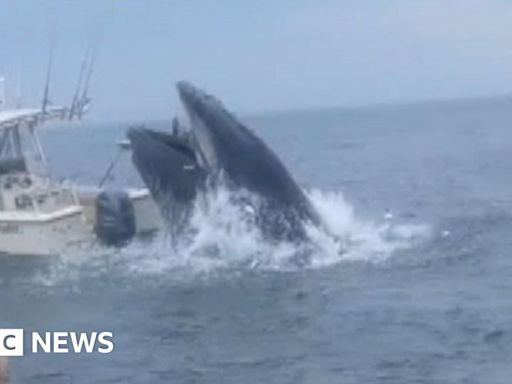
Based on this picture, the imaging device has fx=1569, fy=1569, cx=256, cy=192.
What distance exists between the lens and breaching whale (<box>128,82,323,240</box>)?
36.9m

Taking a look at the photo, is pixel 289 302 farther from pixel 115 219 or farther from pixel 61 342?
pixel 115 219

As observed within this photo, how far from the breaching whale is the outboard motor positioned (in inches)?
170

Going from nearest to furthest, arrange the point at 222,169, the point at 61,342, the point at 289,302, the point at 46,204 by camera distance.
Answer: the point at 61,342 < the point at 289,302 < the point at 222,169 < the point at 46,204

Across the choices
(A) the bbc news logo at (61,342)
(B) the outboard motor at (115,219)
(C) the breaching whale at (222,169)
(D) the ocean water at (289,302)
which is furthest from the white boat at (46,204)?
(A) the bbc news logo at (61,342)

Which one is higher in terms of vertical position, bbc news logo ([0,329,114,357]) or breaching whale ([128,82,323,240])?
breaching whale ([128,82,323,240])

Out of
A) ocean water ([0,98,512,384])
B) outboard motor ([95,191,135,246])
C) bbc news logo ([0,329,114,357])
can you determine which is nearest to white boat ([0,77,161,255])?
outboard motor ([95,191,135,246])

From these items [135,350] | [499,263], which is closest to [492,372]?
[135,350]

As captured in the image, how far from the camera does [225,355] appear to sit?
28.0 metres

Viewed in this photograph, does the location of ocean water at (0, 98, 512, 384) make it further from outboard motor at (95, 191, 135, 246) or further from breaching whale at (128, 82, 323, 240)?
outboard motor at (95, 191, 135, 246)

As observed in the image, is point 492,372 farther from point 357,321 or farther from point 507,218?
point 507,218

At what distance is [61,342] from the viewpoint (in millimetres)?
30188

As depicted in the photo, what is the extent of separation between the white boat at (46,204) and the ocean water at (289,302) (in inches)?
27.7

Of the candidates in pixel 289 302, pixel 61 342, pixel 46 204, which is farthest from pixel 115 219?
pixel 61 342

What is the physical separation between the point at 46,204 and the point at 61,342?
41.6 ft
